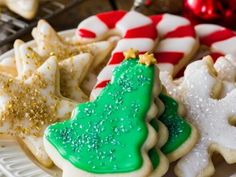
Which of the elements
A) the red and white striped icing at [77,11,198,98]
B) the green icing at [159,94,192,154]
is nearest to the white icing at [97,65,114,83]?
the red and white striped icing at [77,11,198,98]

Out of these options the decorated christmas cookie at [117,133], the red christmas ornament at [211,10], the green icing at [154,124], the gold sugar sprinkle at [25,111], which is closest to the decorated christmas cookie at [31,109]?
the gold sugar sprinkle at [25,111]

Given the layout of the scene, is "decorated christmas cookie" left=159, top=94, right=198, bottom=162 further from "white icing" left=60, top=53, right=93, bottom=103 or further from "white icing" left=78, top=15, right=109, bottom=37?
"white icing" left=78, top=15, right=109, bottom=37

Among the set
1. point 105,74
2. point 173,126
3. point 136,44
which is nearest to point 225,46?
point 136,44

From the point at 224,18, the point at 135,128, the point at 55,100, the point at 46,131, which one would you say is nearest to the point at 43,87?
the point at 55,100

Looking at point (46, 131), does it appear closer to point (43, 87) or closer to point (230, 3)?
point (43, 87)

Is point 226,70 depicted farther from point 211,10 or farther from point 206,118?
point 211,10

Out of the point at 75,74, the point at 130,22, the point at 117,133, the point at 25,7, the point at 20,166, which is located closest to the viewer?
the point at 117,133
